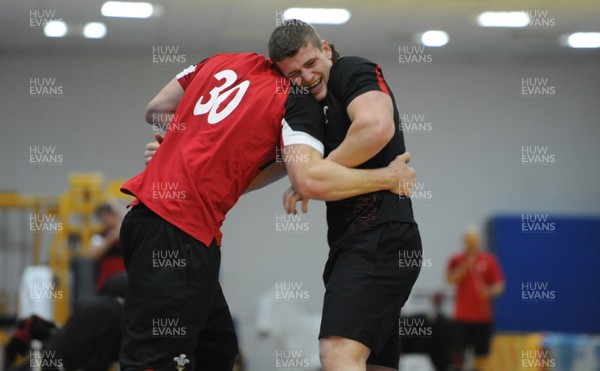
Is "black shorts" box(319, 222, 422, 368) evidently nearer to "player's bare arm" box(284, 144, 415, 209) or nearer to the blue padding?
"player's bare arm" box(284, 144, 415, 209)

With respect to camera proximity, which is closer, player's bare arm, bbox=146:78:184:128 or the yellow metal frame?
player's bare arm, bbox=146:78:184:128

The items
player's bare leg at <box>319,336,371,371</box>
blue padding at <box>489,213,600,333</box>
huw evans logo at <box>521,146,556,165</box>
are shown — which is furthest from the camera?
huw evans logo at <box>521,146,556,165</box>

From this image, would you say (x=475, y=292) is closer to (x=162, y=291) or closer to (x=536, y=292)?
(x=536, y=292)

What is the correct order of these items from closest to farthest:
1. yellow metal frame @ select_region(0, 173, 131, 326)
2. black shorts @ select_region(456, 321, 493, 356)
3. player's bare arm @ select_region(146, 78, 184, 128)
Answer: player's bare arm @ select_region(146, 78, 184, 128)
yellow metal frame @ select_region(0, 173, 131, 326)
black shorts @ select_region(456, 321, 493, 356)

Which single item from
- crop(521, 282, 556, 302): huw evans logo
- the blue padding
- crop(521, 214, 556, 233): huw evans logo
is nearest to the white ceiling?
crop(521, 214, 556, 233): huw evans logo

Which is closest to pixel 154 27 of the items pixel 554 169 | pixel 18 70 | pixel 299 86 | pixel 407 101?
pixel 18 70

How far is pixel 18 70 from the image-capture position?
375 inches

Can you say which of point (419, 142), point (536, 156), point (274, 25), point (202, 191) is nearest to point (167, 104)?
point (202, 191)

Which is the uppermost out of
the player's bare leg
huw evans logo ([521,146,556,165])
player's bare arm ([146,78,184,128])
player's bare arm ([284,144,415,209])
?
huw evans logo ([521,146,556,165])

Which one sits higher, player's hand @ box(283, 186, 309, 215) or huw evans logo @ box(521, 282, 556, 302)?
player's hand @ box(283, 186, 309, 215)

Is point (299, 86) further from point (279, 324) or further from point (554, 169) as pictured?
point (554, 169)

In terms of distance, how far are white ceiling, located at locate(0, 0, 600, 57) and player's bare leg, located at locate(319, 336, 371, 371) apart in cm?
623

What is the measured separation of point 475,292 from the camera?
25.0 feet

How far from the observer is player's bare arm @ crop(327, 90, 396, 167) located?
8.05 feet
